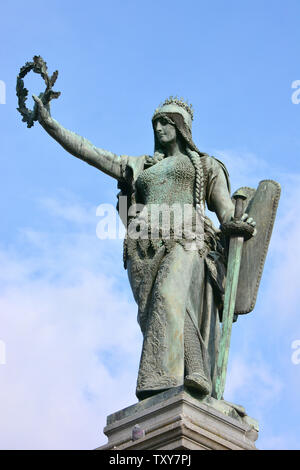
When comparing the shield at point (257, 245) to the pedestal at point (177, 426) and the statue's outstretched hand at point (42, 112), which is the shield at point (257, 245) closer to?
the pedestal at point (177, 426)

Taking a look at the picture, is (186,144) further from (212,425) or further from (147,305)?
(212,425)

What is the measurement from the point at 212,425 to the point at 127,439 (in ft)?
2.91

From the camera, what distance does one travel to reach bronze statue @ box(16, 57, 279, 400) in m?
11.3

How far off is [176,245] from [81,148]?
5.98ft

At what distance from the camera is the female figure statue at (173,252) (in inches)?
445

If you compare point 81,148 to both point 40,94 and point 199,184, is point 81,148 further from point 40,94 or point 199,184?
point 199,184

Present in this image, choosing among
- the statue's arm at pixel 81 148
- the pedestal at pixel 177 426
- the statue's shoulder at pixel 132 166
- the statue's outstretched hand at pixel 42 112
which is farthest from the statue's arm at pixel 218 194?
the pedestal at pixel 177 426

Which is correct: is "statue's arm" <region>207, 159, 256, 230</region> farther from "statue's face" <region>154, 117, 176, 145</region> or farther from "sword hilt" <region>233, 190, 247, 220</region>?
"statue's face" <region>154, 117, 176, 145</region>

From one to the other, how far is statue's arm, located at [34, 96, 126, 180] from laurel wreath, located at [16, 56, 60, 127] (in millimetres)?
116

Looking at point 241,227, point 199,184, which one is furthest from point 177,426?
point 199,184

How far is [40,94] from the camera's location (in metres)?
12.7
